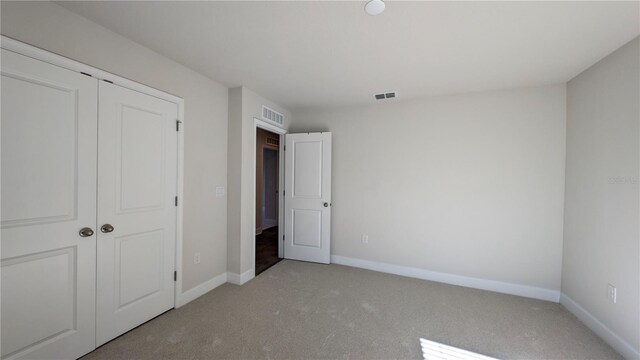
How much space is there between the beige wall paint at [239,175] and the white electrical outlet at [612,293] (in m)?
3.59

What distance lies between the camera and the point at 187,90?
2.53 m

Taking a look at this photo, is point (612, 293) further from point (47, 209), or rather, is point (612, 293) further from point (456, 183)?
point (47, 209)

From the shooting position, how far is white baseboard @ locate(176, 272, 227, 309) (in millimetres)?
2515

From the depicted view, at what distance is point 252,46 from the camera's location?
2082 mm

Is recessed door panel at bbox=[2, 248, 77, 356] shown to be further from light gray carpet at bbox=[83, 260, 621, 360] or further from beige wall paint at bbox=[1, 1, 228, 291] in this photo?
beige wall paint at bbox=[1, 1, 228, 291]

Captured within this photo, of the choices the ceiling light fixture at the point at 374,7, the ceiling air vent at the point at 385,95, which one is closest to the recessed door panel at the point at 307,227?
the ceiling air vent at the point at 385,95

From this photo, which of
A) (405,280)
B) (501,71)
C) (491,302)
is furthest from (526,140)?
(405,280)

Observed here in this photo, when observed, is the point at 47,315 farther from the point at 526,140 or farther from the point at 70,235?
the point at 526,140

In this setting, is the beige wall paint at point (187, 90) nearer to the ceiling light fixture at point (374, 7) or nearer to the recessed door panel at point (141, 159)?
the recessed door panel at point (141, 159)

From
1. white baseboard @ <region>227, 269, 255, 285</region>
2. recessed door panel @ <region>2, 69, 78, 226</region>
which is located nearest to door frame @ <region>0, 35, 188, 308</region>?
recessed door panel @ <region>2, 69, 78, 226</region>

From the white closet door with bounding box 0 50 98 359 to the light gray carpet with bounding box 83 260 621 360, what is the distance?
400 millimetres

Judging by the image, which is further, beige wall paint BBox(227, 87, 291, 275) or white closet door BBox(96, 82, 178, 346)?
beige wall paint BBox(227, 87, 291, 275)

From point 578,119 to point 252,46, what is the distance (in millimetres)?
3340

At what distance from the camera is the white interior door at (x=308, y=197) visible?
3.77 meters
